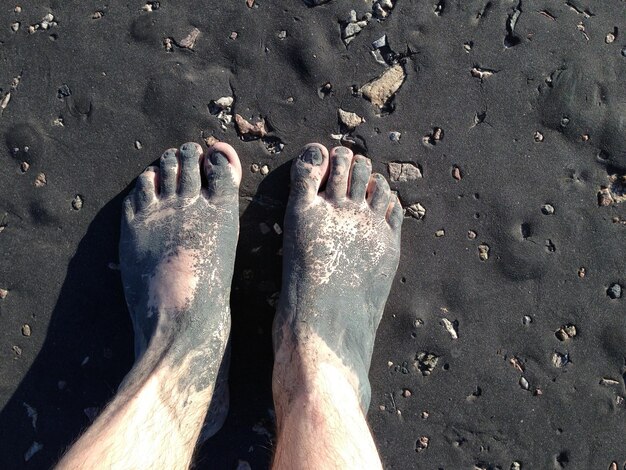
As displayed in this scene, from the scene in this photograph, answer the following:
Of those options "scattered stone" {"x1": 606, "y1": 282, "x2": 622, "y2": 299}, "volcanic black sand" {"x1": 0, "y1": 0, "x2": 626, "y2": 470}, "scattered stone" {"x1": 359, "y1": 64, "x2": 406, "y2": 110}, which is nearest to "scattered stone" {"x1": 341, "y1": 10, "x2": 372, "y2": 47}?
"volcanic black sand" {"x1": 0, "y1": 0, "x2": 626, "y2": 470}

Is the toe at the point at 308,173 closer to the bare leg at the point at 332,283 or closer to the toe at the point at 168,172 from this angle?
the bare leg at the point at 332,283

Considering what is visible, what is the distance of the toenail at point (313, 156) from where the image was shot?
5.66 feet

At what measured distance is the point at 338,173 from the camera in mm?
1736

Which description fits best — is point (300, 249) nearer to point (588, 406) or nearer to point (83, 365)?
point (83, 365)

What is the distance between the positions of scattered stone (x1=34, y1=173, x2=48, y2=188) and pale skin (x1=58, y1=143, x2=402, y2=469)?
0.30 m

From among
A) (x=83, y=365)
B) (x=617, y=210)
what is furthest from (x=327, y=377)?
(x=617, y=210)

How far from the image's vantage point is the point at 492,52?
178 cm

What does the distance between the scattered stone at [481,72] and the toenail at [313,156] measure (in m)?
0.61

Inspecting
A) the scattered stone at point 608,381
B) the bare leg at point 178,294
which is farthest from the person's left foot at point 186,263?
the scattered stone at point 608,381

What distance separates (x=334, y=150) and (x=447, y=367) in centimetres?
85

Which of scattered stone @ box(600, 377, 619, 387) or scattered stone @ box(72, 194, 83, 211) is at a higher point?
scattered stone @ box(72, 194, 83, 211)

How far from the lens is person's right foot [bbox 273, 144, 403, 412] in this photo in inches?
64.7

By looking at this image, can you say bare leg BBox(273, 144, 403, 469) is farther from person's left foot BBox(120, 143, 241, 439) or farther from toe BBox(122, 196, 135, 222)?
toe BBox(122, 196, 135, 222)

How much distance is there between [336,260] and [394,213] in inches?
10.3
